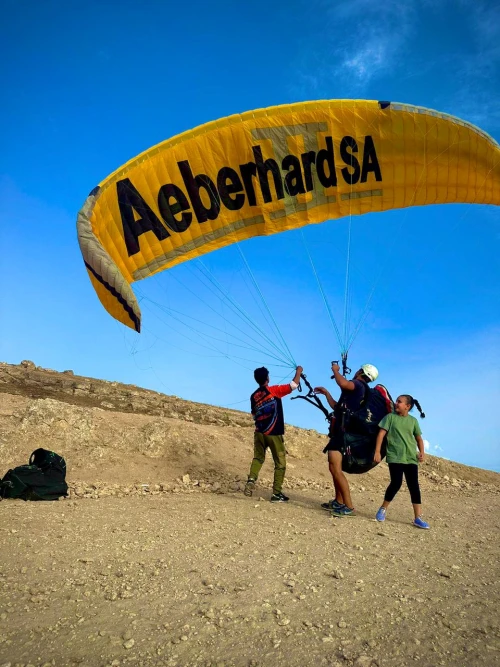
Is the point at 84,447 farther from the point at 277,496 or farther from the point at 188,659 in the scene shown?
the point at 188,659

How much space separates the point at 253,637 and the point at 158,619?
0.79 m

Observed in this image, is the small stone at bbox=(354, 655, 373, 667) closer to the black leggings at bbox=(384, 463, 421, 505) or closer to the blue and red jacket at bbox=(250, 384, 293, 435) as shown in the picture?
the black leggings at bbox=(384, 463, 421, 505)

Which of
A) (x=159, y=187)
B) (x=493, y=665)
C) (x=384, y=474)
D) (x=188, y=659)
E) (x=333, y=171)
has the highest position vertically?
(x=333, y=171)

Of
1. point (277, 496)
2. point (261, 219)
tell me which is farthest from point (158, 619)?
point (261, 219)

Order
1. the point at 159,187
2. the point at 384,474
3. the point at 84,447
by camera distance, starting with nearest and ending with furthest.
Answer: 1. the point at 159,187
2. the point at 84,447
3. the point at 384,474

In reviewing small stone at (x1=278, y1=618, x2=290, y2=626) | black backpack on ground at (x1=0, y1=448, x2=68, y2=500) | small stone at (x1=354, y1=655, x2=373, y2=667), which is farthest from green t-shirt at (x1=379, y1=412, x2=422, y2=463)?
black backpack on ground at (x1=0, y1=448, x2=68, y2=500)

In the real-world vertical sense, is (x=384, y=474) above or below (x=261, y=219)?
below

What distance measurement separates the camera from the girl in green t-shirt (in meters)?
7.15

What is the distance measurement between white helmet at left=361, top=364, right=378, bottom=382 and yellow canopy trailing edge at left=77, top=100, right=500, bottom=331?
4.95 m

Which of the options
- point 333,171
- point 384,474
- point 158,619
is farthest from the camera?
point 384,474

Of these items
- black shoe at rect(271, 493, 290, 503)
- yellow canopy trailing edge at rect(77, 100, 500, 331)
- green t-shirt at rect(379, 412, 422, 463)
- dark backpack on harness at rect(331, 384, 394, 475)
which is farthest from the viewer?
yellow canopy trailing edge at rect(77, 100, 500, 331)

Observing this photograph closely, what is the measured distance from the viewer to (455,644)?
11.4ft

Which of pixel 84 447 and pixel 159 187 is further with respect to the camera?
pixel 84 447

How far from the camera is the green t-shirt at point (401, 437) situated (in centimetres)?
714
